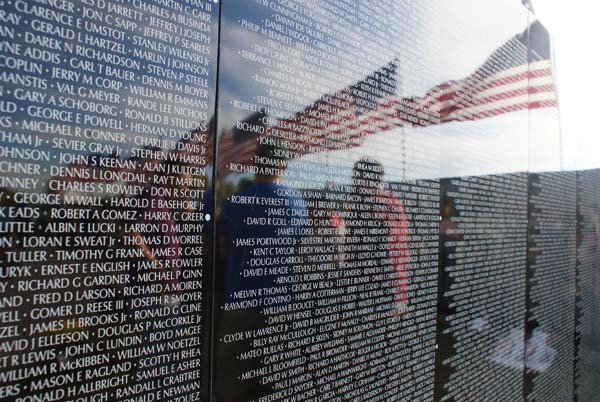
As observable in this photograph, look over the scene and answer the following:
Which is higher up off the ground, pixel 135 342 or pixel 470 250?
pixel 470 250

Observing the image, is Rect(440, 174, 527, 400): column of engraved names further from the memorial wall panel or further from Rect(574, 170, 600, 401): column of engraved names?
Rect(574, 170, 600, 401): column of engraved names

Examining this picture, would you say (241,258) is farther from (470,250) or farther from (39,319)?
(470,250)

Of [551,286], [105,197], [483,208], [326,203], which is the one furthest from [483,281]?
[105,197]

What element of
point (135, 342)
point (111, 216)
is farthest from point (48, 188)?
point (135, 342)

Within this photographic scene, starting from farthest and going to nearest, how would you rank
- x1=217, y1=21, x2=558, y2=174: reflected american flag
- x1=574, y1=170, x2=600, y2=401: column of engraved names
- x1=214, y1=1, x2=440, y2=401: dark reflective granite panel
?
1. x1=574, y1=170, x2=600, y2=401: column of engraved names
2. x1=217, y1=21, x2=558, y2=174: reflected american flag
3. x1=214, y1=1, x2=440, y2=401: dark reflective granite panel

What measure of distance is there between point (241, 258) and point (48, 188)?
62 cm

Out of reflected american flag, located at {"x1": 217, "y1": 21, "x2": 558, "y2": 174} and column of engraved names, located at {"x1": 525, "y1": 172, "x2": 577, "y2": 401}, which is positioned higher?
reflected american flag, located at {"x1": 217, "y1": 21, "x2": 558, "y2": 174}

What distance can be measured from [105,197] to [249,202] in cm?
48

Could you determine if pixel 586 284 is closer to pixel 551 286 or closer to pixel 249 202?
pixel 551 286

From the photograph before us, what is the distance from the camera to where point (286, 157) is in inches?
60.9

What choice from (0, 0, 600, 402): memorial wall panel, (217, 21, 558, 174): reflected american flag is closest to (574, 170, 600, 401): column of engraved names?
(217, 21, 558, 174): reflected american flag

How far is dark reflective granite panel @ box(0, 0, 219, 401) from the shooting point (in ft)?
3.12

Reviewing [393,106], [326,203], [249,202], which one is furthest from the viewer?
[393,106]

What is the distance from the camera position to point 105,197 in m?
1.08
